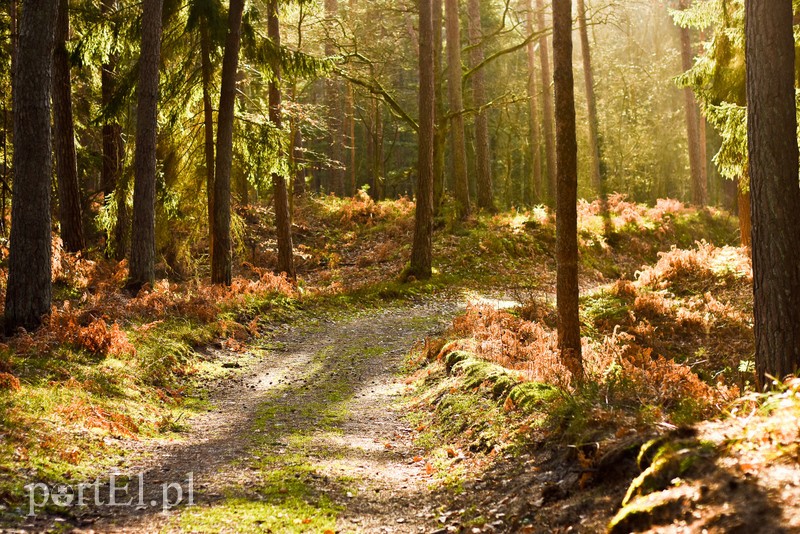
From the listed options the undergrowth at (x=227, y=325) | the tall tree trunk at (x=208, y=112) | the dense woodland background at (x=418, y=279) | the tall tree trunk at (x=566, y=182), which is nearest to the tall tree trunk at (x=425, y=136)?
the dense woodland background at (x=418, y=279)

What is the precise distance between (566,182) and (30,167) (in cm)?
754

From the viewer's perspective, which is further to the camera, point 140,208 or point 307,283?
point 307,283

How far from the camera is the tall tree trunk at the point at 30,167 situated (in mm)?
9352

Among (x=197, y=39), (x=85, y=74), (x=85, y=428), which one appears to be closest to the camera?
(x=85, y=428)

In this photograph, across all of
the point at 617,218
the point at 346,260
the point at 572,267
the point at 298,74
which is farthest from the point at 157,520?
the point at 617,218

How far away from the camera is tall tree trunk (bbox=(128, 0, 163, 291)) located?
12953 mm

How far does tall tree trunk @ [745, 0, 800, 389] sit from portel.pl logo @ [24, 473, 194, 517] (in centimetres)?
523

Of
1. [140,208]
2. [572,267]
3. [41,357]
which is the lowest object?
[41,357]

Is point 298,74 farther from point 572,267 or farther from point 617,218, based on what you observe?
point 617,218

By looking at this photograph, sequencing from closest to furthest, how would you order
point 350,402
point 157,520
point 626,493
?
1. point 626,493
2. point 157,520
3. point 350,402

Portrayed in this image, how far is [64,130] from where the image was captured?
14969mm

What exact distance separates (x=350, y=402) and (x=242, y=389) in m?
1.79

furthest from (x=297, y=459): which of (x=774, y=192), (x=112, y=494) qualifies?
(x=774, y=192)

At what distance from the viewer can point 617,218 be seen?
27266 mm
